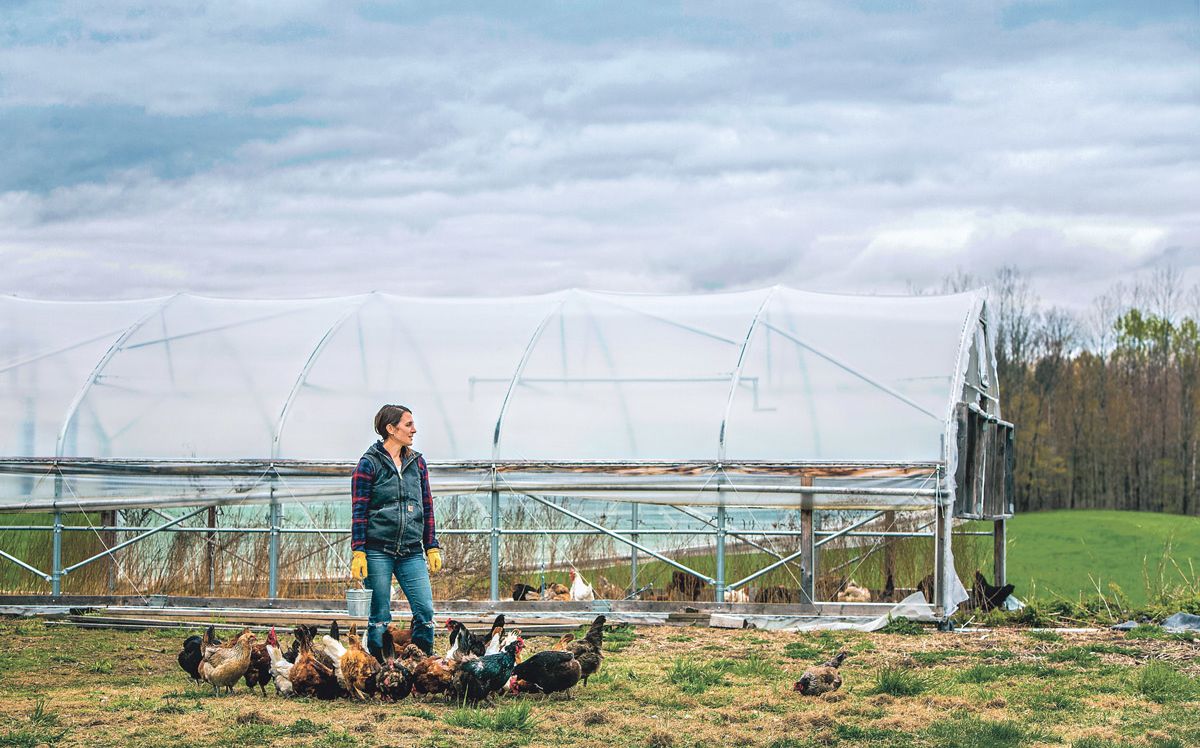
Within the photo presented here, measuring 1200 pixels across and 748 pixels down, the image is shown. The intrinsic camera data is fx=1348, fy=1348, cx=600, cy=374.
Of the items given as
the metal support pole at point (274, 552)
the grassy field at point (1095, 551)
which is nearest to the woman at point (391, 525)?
the metal support pole at point (274, 552)

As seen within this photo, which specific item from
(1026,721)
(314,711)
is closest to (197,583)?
(314,711)

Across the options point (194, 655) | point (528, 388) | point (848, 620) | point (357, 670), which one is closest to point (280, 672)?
point (357, 670)

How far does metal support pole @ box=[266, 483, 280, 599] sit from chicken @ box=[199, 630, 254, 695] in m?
6.19

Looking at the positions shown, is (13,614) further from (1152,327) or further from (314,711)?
(1152,327)

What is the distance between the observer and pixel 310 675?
8.88 metres

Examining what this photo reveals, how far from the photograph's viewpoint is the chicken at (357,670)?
8.81 m

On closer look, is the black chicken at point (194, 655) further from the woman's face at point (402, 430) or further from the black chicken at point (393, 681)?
the woman's face at point (402, 430)

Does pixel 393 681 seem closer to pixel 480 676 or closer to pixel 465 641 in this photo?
pixel 465 641

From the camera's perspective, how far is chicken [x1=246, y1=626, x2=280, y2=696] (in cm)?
913

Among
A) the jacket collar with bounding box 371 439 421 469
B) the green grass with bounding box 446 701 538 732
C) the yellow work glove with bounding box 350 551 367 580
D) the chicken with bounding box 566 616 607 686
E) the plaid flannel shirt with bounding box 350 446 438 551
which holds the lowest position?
the green grass with bounding box 446 701 538 732

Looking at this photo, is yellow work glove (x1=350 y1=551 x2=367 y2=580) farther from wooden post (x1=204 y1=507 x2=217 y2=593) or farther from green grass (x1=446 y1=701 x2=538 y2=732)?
wooden post (x1=204 y1=507 x2=217 y2=593)

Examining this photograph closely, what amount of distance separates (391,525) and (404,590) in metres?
0.48

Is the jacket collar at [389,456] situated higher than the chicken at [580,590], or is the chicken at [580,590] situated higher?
the jacket collar at [389,456]

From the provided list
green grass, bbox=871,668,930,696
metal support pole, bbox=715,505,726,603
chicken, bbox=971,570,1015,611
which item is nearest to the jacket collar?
green grass, bbox=871,668,930,696
